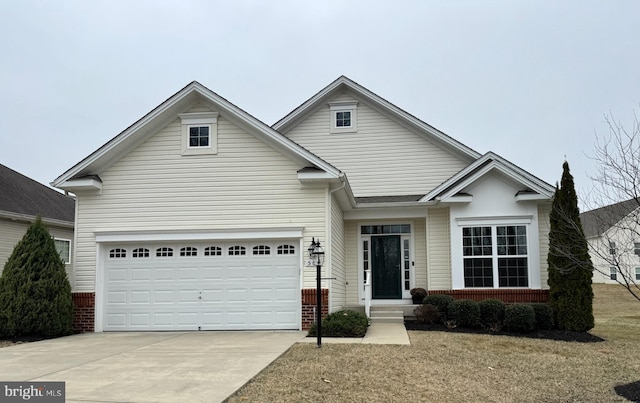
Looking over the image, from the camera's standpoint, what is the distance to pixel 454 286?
1541 centimetres

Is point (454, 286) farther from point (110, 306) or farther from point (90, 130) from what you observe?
point (90, 130)

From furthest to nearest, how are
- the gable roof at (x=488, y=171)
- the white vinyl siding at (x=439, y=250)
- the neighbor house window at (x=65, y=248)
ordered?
the neighbor house window at (x=65, y=248) → the white vinyl siding at (x=439, y=250) → the gable roof at (x=488, y=171)

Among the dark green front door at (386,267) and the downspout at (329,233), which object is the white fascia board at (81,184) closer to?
the downspout at (329,233)

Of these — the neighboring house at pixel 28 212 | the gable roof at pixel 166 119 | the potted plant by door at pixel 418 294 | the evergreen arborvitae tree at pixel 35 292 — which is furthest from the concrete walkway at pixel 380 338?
the neighboring house at pixel 28 212

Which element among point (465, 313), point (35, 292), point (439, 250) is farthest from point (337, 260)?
point (35, 292)

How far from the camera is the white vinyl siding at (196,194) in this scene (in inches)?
543

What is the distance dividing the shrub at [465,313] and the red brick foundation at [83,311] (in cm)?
935

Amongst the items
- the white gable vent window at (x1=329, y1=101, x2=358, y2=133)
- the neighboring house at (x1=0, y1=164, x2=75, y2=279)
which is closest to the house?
the white gable vent window at (x1=329, y1=101, x2=358, y2=133)

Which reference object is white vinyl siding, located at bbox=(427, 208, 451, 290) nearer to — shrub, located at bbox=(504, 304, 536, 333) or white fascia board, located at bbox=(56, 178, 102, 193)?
shrub, located at bbox=(504, 304, 536, 333)

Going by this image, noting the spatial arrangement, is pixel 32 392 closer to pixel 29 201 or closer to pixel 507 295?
pixel 507 295

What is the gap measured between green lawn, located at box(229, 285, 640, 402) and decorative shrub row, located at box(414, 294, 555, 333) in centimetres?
87

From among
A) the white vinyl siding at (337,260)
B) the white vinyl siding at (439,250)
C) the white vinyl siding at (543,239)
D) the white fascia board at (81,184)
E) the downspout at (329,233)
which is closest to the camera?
the downspout at (329,233)

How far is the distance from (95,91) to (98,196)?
14685mm

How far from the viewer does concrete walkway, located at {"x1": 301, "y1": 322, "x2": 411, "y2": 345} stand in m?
11.1
